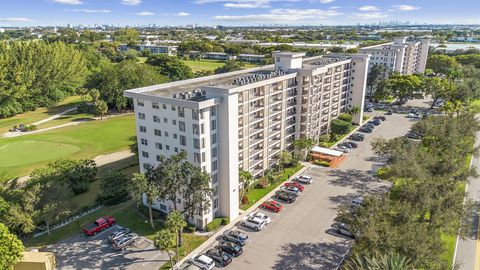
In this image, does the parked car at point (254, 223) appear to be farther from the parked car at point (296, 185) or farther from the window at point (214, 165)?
the parked car at point (296, 185)

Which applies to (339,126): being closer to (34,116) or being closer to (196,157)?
(196,157)

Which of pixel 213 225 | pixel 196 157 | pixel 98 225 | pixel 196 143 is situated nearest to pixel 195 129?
pixel 196 143

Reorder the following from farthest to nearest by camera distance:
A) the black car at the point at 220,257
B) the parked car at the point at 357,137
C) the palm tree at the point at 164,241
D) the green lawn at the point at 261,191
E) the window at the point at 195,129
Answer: the parked car at the point at 357,137 → the green lawn at the point at 261,191 → the window at the point at 195,129 → the black car at the point at 220,257 → the palm tree at the point at 164,241

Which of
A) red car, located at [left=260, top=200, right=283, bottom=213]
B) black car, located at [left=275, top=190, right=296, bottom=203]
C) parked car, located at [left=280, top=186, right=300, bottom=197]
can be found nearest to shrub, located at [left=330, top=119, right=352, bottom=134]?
parked car, located at [left=280, top=186, right=300, bottom=197]

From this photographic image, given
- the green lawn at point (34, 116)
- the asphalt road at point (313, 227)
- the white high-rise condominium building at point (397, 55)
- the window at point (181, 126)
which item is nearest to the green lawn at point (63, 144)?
the green lawn at point (34, 116)

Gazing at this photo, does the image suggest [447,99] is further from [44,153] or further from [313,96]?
[44,153]

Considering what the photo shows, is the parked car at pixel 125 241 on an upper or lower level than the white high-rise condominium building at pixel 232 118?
lower

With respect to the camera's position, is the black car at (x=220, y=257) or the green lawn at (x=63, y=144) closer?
the black car at (x=220, y=257)
